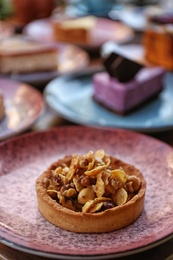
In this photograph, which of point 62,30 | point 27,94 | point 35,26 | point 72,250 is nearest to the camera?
point 72,250

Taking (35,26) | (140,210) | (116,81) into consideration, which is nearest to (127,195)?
(140,210)

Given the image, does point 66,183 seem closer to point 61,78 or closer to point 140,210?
point 140,210

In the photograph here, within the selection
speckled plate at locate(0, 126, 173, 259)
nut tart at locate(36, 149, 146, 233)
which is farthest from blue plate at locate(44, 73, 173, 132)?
nut tart at locate(36, 149, 146, 233)

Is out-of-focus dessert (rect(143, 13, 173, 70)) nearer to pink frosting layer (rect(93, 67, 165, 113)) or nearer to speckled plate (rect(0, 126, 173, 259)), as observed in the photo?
pink frosting layer (rect(93, 67, 165, 113))

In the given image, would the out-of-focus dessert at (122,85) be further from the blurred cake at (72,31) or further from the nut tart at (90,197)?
the blurred cake at (72,31)

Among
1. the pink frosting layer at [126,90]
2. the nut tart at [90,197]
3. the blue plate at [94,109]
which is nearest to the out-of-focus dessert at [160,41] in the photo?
the blue plate at [94,109]

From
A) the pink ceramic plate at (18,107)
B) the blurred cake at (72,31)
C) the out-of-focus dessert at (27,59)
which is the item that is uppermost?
the pink ceramic plate at (18,107)
